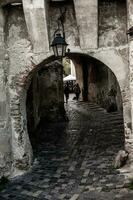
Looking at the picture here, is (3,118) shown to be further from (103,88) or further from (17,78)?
(103,88)

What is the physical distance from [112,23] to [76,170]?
330 centimetres

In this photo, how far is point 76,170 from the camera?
350 inches

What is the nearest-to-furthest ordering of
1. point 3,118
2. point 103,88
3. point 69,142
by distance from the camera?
point 3,118 → point 69,142 → point 103,88

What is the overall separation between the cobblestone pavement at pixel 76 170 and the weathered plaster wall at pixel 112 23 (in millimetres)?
2726

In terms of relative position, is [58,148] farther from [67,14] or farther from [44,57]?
[67,14]

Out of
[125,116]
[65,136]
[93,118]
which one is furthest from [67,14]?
[93,118]

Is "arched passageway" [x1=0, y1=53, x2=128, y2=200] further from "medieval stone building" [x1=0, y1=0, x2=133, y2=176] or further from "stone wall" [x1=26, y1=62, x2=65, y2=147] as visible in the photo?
"medieval stone building" [x1=0, y1=0, x2=133, y2=176]

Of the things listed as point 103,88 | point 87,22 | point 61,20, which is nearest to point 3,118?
point 61,20

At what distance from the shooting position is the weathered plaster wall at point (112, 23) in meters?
8.52

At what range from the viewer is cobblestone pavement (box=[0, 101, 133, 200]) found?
24.8 feet

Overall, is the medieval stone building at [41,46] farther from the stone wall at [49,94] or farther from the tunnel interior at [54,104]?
the stone wall at [49,94]

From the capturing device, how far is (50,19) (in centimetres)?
859

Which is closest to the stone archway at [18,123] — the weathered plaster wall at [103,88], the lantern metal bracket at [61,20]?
the lantern metal bracket at [61,20]

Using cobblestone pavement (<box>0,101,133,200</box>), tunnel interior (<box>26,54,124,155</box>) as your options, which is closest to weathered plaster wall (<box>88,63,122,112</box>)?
tunnel interior (<box>26,54,124,155</box>)
